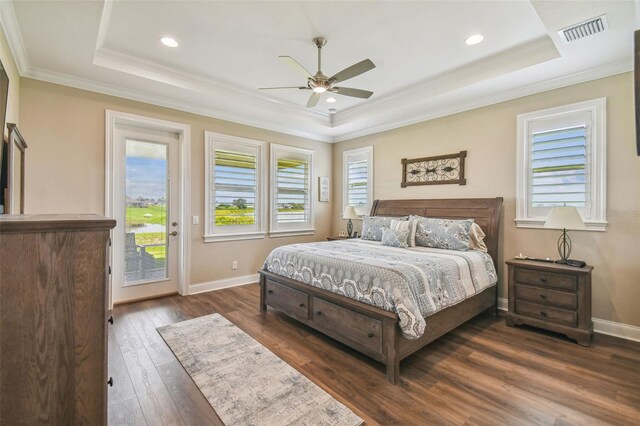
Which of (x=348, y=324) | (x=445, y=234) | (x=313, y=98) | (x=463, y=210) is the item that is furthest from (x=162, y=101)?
(x=463, y=210)

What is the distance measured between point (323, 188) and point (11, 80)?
4508mm

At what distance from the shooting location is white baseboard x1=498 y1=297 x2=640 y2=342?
2978 millimetres

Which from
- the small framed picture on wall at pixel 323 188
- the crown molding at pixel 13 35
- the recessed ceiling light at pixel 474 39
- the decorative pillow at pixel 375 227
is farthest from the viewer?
the small framed picture on wall at pixel 323 188

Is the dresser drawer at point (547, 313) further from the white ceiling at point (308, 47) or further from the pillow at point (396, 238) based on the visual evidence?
the white ceiling at point (308, 47)

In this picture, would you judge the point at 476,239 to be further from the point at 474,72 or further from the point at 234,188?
the point at 234,188

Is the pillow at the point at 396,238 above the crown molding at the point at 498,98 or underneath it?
underneath

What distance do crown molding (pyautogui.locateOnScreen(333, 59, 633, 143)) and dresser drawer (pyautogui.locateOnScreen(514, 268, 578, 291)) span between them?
7.06 feet

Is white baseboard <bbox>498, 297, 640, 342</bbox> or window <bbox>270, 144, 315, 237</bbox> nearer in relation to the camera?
white baseboard <bbox>498, 297, 640, 342</bbox>

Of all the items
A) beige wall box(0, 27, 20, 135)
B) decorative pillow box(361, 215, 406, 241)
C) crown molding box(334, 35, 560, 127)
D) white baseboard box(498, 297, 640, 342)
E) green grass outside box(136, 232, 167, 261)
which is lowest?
white baseboard box(498, 297, 640, 342)

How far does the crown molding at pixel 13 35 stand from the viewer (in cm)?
224

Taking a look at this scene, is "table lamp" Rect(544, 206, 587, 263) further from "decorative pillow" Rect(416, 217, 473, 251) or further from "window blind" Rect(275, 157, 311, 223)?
"window blind" Rect(275, 157, 311, 223)

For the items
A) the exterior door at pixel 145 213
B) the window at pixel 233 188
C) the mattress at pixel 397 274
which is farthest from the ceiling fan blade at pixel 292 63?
the exterior door at pixel 145 213

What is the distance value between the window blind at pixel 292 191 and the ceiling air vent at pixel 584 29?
13.3ft

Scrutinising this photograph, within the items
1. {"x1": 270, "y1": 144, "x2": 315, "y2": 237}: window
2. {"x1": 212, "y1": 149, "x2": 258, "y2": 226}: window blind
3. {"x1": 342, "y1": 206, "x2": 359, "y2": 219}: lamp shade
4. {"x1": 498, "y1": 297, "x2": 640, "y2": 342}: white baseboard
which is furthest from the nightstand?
{"x1": 212, "y1": 149, "x2": 258, "y2": 226}: window blind
